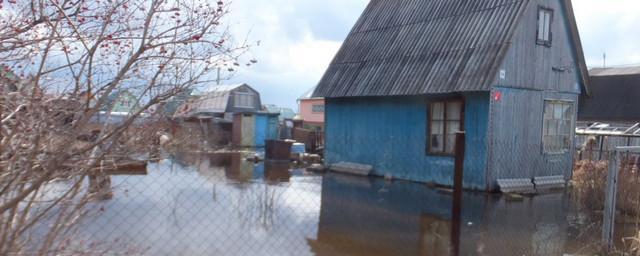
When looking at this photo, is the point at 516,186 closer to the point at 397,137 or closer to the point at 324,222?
the point at 397,137

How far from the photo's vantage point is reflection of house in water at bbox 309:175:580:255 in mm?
7312

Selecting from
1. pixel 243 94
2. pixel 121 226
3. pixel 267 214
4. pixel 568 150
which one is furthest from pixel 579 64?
pixel 243 94

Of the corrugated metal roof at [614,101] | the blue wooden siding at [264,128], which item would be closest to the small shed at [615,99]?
the corrugated metal roof at [614,101]

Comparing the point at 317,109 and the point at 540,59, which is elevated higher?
the point at 540,59

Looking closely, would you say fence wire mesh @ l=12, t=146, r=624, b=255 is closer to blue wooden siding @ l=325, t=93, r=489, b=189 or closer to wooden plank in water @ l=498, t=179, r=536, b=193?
wooden plank in water @ l=498, t=179, r=536, b=193

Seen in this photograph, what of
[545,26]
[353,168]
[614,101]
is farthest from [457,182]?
[614,101]

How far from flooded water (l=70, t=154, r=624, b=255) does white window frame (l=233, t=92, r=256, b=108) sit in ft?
104

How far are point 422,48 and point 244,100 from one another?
31.9 metres

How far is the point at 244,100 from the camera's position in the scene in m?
45.7

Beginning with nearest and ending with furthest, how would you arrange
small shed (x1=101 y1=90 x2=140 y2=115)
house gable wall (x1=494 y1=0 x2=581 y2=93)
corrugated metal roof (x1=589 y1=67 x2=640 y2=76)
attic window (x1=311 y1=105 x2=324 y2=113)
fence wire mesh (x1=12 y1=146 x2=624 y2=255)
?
small shed (x1=101 y1=90 x2=140 y2=115) < fence wire mesh (x1=12 y1=146 x2=624 y2=255) < house gable wall (x1=494 y1=0 x2=581 y2=93) < corrugated metal roof (x1=589 y1=67 x2=640 y2=76) < attic window (x1=311 y1=105 x2=324 y2=113)

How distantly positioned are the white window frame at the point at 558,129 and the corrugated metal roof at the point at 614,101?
16.7m

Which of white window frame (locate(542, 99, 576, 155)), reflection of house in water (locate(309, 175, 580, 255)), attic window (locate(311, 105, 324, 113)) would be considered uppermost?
attic window (locate(311, 105, 324, 113))

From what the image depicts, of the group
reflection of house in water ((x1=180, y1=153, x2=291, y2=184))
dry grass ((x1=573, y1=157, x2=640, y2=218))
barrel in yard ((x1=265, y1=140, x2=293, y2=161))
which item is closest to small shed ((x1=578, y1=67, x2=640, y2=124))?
barrel in yard ((x1=265, y1=140, x2=293, y2=161))

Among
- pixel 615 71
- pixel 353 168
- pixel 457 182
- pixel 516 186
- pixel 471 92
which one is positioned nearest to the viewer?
pixel 457 182
